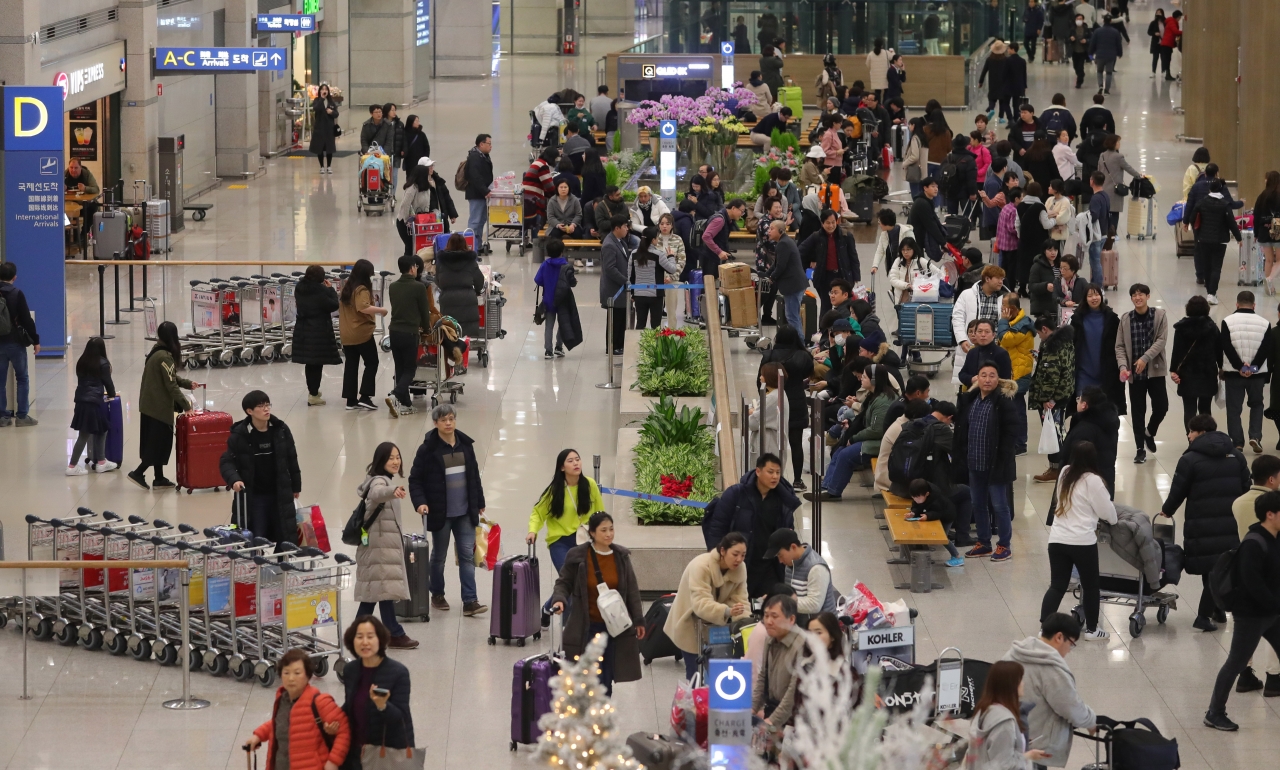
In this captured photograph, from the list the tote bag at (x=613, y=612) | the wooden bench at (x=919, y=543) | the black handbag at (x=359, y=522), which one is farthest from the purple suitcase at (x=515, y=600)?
the wooden bench at (x=919, y=543)

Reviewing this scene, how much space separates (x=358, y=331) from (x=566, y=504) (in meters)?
6.21

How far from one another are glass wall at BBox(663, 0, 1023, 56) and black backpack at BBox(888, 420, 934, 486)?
32636 millimetres

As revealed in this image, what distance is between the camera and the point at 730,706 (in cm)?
759

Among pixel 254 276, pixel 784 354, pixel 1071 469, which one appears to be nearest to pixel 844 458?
pixel 784 354

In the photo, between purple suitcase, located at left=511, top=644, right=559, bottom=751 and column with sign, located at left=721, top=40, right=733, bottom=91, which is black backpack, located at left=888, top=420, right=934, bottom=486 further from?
column with sign, located at left=721, top=40, right=733, bottom=91

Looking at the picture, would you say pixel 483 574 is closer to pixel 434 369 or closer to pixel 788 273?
pixel 434 369

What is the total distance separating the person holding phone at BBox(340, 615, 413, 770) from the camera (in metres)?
8.30

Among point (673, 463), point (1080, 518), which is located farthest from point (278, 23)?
point (1080, 518)

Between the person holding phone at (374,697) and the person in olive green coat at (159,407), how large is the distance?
690cm

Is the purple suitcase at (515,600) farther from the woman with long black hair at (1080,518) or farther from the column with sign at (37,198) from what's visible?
the column with sign at (37,198)

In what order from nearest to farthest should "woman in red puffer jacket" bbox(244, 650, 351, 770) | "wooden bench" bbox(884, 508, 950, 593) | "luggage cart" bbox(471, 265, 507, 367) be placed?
"woman in red puffer jacket" bbox(244, 650, 351, 770)
"wooden bench" bbox(884, 508, 950, 593)
"luggage cart" bbox(471, 265, 507, 367)

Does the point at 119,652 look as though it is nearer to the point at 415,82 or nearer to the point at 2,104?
the point at 2,104

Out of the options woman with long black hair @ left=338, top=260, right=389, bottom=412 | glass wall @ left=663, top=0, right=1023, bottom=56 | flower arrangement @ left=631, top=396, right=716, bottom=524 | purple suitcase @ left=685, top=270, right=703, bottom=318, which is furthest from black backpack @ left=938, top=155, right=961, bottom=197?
glass wall @ left=663, top=0, right=1023, bottom=56

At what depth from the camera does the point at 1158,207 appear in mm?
28734
